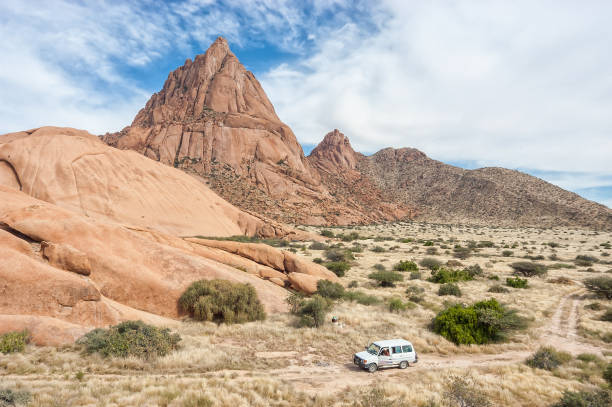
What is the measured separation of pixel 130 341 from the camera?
35.8ft

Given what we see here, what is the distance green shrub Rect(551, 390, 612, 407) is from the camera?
339 inches

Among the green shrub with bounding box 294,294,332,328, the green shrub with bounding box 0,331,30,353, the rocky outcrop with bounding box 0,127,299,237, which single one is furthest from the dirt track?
the rocky outcrop with bounding box 0,127,299,237

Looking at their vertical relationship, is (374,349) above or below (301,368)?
above

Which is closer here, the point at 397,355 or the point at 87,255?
the point at 397,355

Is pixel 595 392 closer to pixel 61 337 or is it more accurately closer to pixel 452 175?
pixel 61 337

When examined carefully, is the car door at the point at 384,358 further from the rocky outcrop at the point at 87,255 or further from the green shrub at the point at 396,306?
the green shrub at the point at 396,306

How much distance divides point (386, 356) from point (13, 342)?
1328 centimetres

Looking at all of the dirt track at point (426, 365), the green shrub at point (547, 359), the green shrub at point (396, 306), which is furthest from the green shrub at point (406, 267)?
the green shrub at point (547, 359)

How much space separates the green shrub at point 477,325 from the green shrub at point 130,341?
13331 millimetres

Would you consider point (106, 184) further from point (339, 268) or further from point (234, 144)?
point (234, 144)

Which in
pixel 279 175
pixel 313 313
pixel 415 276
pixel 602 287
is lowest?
pixel 313 313

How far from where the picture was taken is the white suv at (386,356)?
38.5ft

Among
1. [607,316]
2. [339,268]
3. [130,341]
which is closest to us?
[130,341]

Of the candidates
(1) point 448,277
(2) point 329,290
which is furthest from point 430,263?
(2) point 329,290
